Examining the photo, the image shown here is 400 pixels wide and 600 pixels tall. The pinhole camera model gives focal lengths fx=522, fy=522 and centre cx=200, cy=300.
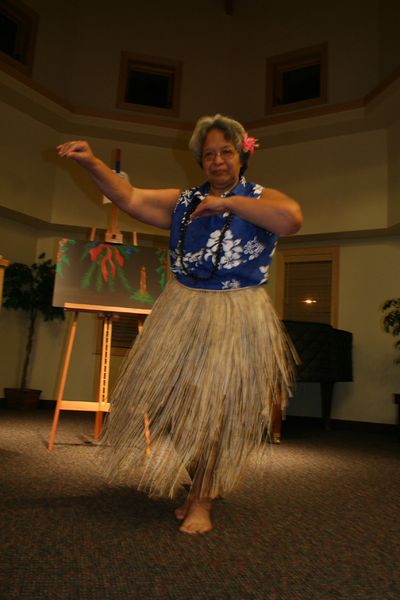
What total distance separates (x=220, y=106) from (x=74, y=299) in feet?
12.4

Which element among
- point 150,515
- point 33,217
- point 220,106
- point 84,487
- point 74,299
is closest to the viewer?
point 150,515

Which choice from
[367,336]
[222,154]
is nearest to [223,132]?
[222,154]

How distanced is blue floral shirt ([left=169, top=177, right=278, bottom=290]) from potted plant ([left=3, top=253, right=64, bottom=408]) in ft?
13.0

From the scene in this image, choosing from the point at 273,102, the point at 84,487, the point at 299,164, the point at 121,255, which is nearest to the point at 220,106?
the point at 273,102

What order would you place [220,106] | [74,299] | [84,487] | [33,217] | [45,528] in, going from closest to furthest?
[45,528] < [84,487] < [74,299] < [33,217] < [220,106]

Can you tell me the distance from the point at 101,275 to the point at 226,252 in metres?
1.73

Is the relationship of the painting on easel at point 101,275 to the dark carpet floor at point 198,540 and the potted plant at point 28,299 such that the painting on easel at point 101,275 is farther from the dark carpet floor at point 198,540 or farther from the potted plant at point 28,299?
the potted plant at point 28,299

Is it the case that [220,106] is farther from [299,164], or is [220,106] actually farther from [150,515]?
[150,515]

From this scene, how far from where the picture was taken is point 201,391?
1572 millimetres

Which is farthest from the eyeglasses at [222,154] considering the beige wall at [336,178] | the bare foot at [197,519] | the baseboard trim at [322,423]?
the baseboard trim at [322,423]

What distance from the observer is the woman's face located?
5.67 feet

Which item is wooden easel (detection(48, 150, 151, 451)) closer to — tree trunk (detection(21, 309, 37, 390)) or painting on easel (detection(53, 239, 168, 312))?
painting on easel (detection(53, 239, 168, 312))

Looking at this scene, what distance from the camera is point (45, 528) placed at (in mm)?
1515

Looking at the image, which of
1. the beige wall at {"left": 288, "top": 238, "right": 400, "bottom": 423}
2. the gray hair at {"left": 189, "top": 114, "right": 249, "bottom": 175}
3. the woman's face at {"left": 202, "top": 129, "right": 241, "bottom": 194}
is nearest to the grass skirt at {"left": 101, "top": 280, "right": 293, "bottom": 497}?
the woman's face at {"left": 202, "top": 129, "right": 241, "bottom": 194}
